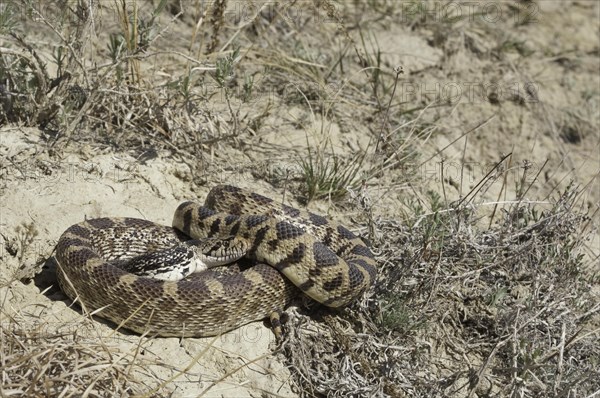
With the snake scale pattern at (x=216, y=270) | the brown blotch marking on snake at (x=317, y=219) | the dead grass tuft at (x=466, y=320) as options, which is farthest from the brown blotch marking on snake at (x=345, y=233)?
the dead grass tuft at (x=466, y=320)

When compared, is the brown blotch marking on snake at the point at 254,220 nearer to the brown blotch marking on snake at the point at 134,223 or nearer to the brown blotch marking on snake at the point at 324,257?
the brown blotch marking on snake at the point at 324,257

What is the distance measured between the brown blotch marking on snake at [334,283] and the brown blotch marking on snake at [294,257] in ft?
1.12

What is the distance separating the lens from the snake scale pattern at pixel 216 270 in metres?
7.10

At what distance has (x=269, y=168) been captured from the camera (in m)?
9.84

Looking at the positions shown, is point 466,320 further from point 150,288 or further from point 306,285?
point 150,288

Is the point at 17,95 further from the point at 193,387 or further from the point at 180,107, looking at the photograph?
the point at 193,387

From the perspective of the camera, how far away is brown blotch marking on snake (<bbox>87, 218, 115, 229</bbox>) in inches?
316

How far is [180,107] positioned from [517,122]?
17.3 feet

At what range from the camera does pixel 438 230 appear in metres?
8.59

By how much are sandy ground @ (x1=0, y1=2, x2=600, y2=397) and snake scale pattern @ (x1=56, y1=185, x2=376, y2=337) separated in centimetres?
21

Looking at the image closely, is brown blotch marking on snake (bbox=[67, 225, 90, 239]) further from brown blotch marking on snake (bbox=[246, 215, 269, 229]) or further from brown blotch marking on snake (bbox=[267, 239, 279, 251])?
brown blotch marking on snake (bbox=[267, 239, 279, 251])

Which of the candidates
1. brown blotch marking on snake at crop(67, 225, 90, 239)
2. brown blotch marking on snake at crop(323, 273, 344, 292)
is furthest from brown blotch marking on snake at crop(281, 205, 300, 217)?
brown blotch marking on snake at crop(67, 225, 90, 239)

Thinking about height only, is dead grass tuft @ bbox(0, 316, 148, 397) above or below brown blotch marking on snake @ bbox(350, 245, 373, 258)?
below

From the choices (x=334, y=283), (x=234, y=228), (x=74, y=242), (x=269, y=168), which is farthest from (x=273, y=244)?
(x=269, y=168)
